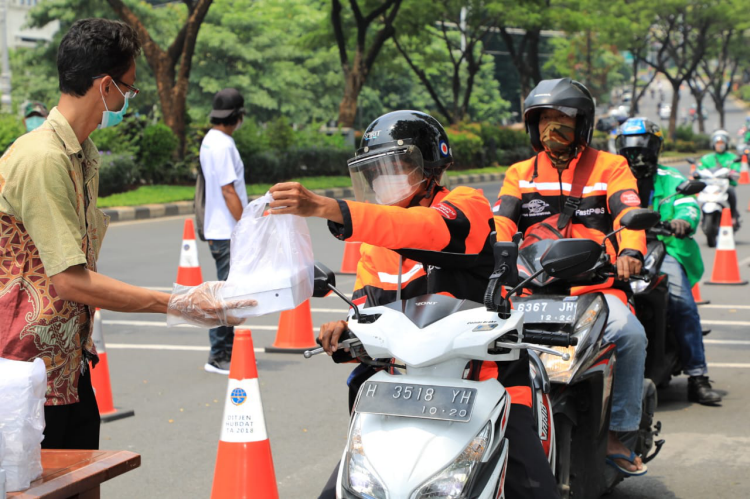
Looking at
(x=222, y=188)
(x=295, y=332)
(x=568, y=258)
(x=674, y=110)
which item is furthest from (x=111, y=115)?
(x=674, y=110)

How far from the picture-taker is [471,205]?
323 cm

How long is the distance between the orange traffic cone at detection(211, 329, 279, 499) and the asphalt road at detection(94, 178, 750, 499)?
57cm

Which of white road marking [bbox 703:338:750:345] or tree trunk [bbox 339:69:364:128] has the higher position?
tree trunk [bbox 339:69:364:128]

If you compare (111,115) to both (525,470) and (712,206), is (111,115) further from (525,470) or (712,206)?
(712,206)

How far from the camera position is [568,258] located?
2.95 metres

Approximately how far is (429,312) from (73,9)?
3758cm

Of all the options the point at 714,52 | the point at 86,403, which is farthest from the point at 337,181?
the point at 714,52

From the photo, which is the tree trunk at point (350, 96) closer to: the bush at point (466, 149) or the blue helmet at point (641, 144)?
the bush at point (466, 149)

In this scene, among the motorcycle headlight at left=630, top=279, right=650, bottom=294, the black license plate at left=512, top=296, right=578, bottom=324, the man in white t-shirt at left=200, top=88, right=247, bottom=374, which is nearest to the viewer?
the black license plate at left=512, top=296, right=578, bottom=324

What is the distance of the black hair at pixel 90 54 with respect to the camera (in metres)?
2.99

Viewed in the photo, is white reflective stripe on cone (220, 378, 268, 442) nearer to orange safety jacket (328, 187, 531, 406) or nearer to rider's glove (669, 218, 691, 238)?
orange safety jacket (328, 187, 531, 406)

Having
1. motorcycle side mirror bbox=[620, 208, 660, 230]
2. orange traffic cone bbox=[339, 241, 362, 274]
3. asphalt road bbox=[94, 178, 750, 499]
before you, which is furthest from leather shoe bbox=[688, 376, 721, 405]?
orange traffic cone bbox=[339, 241, 362, 274]

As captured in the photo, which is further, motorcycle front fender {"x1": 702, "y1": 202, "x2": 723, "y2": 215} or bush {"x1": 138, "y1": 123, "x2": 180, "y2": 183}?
bush {"x1": 138, "y1": 123, "x2": 180, "y2": 183}

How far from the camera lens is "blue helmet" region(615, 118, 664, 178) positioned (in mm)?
6340
